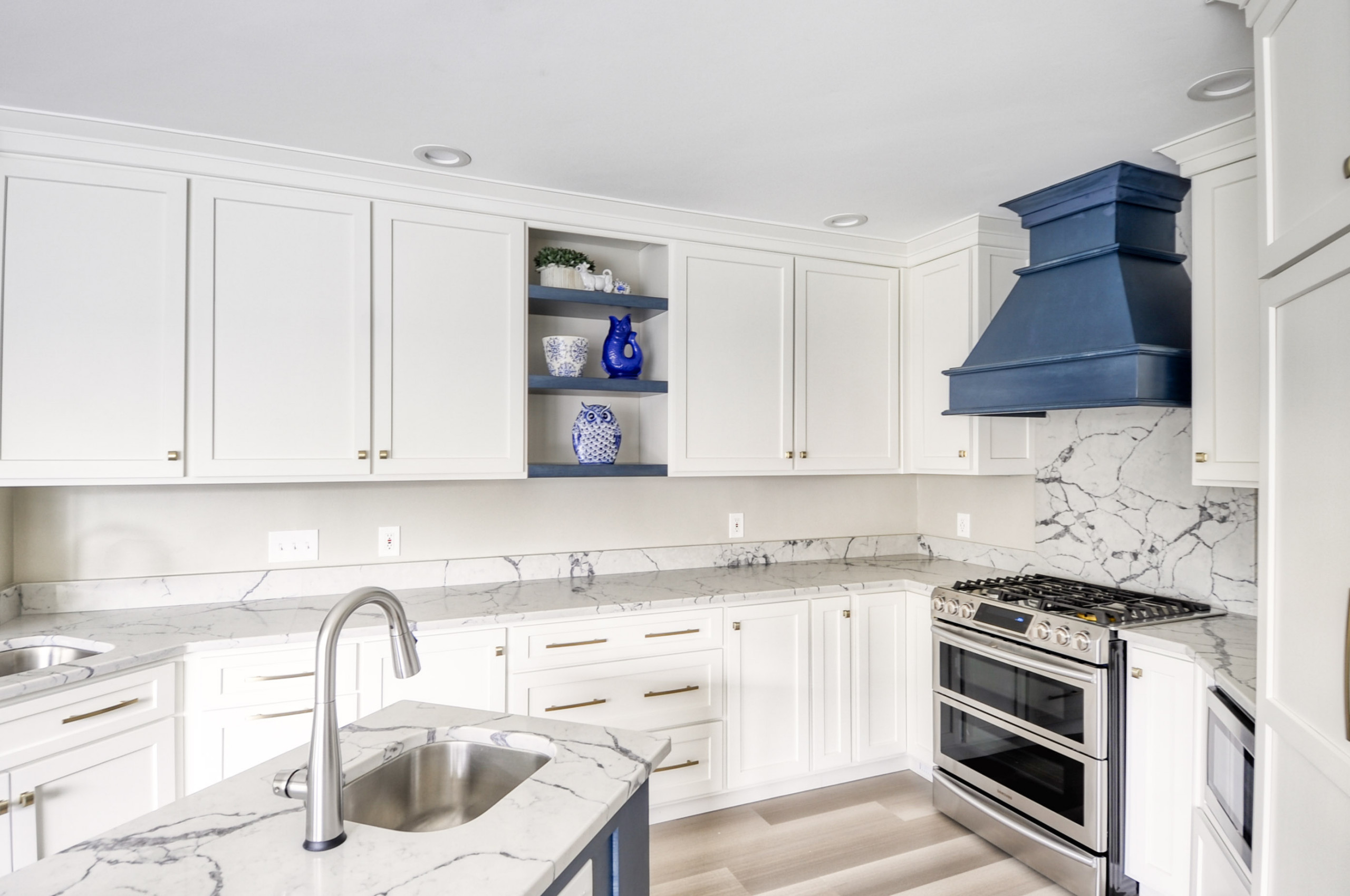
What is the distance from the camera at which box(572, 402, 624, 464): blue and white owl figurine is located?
9.62 ft

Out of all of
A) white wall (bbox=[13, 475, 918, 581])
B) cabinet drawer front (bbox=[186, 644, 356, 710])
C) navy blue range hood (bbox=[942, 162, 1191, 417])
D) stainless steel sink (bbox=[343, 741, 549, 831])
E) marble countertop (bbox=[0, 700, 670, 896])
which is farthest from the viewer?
white wall (bbox=[13, 475, 918, 581])

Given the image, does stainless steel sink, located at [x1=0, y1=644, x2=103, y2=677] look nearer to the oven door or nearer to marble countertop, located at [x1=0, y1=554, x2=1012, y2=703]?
marble countertop, located at [x1=0, y1=554, x2=1012, y2=703]

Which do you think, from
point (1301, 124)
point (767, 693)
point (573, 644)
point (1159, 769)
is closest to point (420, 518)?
point (573, 644)

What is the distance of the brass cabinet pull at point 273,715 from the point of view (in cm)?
223

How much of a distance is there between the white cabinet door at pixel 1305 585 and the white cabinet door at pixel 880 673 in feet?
5.64

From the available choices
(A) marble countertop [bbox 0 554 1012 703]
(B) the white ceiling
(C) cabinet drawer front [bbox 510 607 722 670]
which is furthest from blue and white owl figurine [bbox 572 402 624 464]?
(B) the white ceiling

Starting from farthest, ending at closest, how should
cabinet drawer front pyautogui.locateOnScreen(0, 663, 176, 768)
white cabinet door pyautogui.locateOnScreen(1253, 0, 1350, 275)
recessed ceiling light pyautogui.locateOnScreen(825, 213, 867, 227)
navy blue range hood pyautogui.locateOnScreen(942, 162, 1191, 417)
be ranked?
recessed ceiling light pyautogui.locateOnScreen(825, 213, 867, 227) < navy blue range hood pyautogui.locateOnScreen(942, 162, 1191, 417) < cabinet drawer front pyautogui.locateOnScreen(0, 663, 176, 768) < white cabinet door pyautogui.locateOnScreen(1253, 0, 1350, 275)

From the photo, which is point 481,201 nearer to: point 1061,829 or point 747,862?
point 747,862

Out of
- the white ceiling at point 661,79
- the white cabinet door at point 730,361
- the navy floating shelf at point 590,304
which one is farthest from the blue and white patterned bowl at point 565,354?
the white ceiling at point 661,79

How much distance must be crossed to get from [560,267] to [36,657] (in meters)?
2.08

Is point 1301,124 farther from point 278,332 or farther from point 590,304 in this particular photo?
point 278,332

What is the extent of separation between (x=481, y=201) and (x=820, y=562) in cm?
222

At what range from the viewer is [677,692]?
109 inches

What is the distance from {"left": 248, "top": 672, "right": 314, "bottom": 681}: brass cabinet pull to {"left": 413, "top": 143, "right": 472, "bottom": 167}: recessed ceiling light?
1690 millimetres
